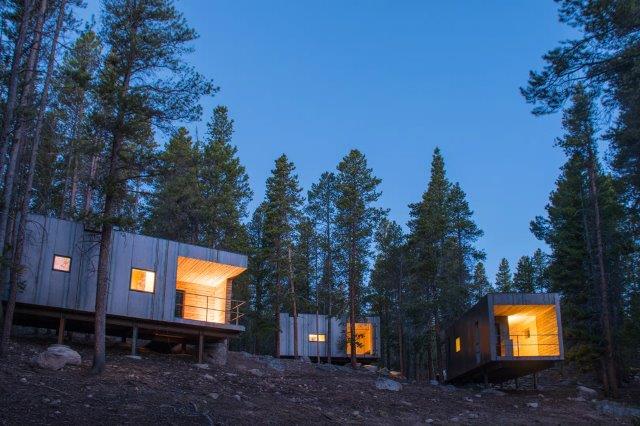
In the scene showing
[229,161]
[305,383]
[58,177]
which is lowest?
[305,383]

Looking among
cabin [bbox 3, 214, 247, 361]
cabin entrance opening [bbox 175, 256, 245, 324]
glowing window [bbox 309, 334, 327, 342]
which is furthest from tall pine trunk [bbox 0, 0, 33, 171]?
glowing window [bbox 309, 334, 327, 342]

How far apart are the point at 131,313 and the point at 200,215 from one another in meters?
13.8

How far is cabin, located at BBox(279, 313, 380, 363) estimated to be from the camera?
1684 inches

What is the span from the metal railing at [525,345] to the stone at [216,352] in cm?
1235

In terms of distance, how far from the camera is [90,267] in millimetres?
21828

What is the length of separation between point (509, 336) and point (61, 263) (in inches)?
780

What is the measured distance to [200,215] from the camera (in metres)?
35.5

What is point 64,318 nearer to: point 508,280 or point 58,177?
→ point 58,177

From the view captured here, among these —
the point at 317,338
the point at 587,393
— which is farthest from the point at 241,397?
the point at 317,338

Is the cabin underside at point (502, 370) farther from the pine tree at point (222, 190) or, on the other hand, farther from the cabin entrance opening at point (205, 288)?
the pine tree at point (222, 190)

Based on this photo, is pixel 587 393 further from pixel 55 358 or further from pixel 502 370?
pixel 55 358

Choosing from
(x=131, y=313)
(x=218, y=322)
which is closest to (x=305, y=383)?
(x=218, y=322)

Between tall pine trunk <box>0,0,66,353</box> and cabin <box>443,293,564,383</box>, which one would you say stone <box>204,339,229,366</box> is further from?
cabin <box>443,293,564,383</box>

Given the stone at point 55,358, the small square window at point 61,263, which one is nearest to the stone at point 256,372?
the stone at point 55,358
